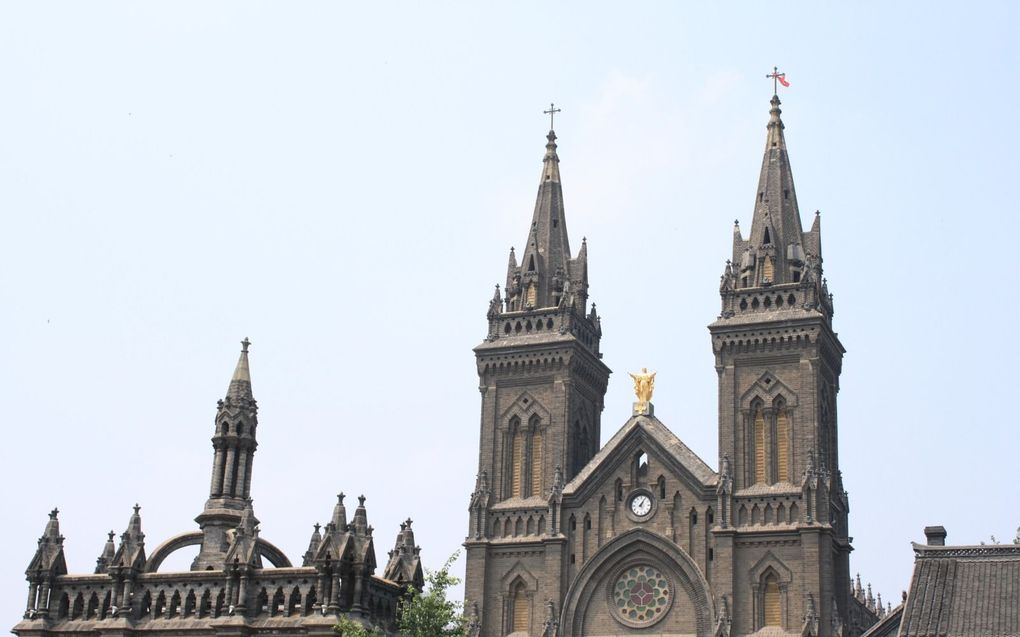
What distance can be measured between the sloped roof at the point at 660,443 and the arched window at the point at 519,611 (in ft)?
17.5

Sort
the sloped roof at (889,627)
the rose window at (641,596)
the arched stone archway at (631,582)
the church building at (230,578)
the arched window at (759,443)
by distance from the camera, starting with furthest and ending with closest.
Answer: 1. the arched window at (759,443)
2. the rose window at (641,596)
3. the arched stone archway at (631,582)
4. the sloped roof at (889,627)
5. the church building at (230,578)

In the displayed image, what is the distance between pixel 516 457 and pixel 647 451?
23.3ft

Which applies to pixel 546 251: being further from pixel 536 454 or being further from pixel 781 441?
pixel 781 441

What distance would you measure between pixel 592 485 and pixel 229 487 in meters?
28.3

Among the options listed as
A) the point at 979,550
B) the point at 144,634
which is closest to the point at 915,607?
the point at 979,550

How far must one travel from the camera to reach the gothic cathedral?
75250mm

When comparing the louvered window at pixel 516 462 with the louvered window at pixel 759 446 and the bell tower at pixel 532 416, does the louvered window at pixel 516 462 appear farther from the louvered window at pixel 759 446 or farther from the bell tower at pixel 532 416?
the louvered window at pixel 759 446

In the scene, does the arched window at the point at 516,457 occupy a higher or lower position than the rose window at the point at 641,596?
higher

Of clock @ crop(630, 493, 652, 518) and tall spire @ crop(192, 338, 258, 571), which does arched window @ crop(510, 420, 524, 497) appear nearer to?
clock @ crop(630, 493, 652, 518)

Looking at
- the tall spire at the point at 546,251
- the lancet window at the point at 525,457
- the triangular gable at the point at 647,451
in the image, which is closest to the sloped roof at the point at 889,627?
the triangular gable at the point at 647,451

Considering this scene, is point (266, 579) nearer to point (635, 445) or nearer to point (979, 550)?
point (979, 550)

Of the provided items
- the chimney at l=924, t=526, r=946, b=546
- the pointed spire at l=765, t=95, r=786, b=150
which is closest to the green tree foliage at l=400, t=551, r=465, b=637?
the chimney at l=924, t=526, r=946, b=546

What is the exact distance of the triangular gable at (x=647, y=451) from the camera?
7831cm

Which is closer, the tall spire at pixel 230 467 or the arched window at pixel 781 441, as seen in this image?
the tall spire at pixel 230 467
